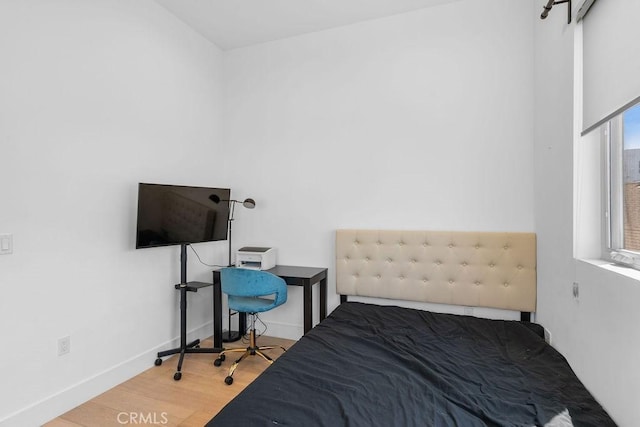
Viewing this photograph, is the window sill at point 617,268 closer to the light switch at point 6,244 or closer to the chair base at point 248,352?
the chair base at point 248,352

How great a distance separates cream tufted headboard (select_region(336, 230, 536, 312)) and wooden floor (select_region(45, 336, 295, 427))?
1190 millimetres

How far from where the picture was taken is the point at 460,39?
9.03ft

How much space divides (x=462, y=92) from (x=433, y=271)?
1533mm

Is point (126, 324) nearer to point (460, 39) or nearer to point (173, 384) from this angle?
point (173, 384)

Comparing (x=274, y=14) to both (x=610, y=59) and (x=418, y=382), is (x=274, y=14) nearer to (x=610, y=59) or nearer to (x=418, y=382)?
(x=610, y=59)

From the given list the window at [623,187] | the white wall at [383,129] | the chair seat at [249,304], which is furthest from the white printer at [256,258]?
the window at [623,187]

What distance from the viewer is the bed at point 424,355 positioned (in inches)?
53.2

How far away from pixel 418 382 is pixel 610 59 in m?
1.78

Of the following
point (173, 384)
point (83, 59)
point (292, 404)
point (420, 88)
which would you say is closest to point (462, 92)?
point (420, 88)

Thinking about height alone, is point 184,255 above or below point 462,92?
below

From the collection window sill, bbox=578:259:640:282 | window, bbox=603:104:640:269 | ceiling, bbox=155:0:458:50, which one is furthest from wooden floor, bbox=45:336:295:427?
ceiling, bbox=155:0:458:50

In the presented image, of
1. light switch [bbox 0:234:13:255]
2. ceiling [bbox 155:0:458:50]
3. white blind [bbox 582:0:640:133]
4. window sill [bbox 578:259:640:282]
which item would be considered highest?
ceiling [bbox 155:0:458:50]

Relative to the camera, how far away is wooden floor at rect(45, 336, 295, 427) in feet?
Answer: 6.68

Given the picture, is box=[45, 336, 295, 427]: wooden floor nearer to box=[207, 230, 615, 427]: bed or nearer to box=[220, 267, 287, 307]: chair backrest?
box=[220, 267, 287, 307]: chair backrest
